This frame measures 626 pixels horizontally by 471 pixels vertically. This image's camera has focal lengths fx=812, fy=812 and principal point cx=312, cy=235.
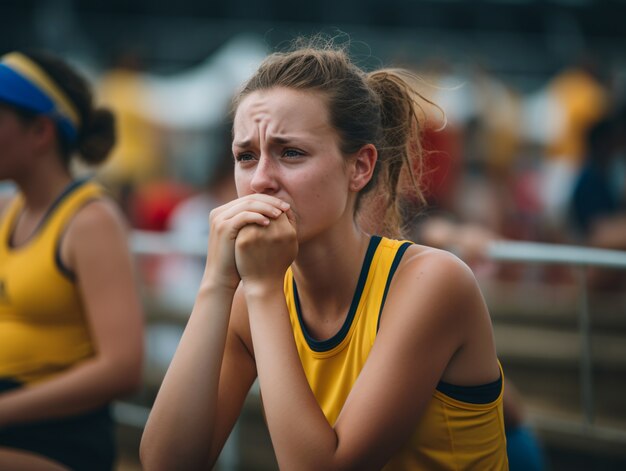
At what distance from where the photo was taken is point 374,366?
201 cm

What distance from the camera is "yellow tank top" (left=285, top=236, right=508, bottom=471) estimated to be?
212cm

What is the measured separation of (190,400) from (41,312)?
1010 mm

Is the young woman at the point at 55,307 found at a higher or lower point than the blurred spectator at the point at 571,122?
lower

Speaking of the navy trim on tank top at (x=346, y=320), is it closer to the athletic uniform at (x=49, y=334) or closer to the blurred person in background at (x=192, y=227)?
the athletic uniform at (x=49, y=334)

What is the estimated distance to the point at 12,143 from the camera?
119 inches

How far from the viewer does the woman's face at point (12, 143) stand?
9.82 feet

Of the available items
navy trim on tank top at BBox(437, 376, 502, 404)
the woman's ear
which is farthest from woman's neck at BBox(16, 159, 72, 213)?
navy trim on tank top at BBox(437, 376, 502, 404)

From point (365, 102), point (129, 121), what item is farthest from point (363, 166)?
point (129, 121)

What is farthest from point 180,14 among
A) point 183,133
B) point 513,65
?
point 513,65

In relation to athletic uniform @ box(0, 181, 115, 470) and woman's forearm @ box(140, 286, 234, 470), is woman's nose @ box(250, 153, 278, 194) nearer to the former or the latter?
woman's forearm @ box(140, 286, 234, 470)

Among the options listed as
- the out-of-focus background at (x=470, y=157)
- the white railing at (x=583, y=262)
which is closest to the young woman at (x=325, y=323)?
the out-of-focus background at (x=470, y=157)

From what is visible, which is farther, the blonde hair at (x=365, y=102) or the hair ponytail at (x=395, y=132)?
the hair ponytail at (x=395, y=132)

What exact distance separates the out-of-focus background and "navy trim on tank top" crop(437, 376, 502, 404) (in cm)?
76

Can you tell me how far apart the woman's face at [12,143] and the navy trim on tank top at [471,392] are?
1828 millimetres
